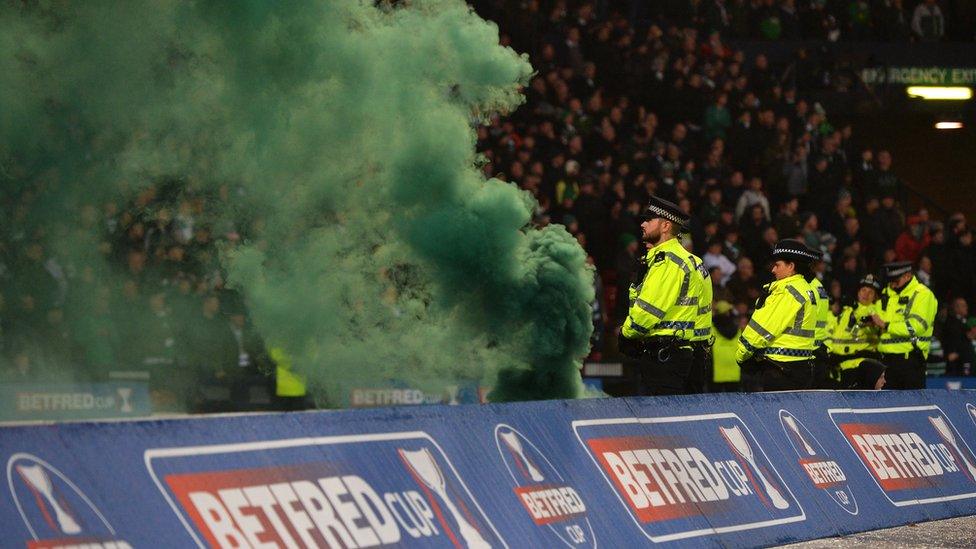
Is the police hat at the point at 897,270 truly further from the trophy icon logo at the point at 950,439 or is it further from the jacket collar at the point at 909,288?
the trophy icon logo at the point at 950,439

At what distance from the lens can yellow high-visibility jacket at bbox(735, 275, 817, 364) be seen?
11125 mm

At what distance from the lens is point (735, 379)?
17.2m

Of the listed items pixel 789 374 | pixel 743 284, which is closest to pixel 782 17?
pixel 743 284

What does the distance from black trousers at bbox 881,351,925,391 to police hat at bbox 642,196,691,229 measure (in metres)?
5.85

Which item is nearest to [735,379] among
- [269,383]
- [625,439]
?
[269,383]

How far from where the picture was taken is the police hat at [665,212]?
390 inches

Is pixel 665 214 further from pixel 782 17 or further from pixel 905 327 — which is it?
pixel 782 17

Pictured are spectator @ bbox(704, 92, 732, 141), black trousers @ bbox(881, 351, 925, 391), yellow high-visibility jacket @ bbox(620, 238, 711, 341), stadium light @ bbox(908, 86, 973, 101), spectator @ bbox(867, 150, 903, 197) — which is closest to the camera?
yellow high-visibility jacket @ bbox(620, 238, 711, 341)

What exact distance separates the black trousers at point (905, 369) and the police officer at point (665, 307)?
5.61m

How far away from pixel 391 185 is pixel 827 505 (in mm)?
5257

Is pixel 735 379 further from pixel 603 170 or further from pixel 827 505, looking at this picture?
pixel 827 505

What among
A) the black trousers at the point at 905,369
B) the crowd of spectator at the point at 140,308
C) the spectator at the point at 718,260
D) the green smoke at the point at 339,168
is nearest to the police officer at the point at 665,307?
the green smoke at the point at 339,168

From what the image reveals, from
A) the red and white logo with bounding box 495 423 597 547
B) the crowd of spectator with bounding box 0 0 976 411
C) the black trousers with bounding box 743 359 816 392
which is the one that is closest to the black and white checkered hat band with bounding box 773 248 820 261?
the black trousers with bounding box 743 359 816 392

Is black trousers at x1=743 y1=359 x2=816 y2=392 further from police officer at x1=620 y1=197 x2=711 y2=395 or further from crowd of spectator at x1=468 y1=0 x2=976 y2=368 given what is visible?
crowd of spectator at x1=468 y1=0 x2=976 y2=368
